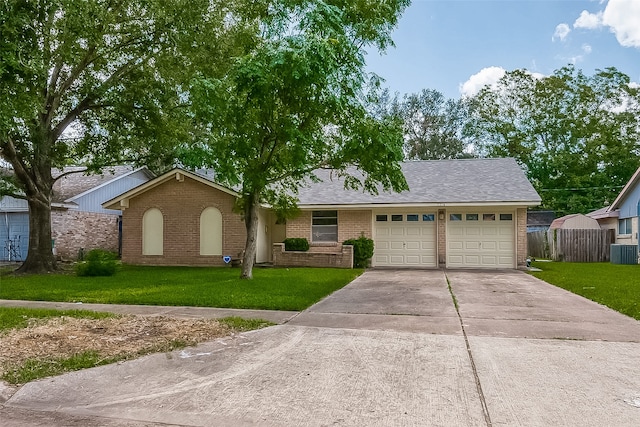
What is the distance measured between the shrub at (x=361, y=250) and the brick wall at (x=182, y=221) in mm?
4225

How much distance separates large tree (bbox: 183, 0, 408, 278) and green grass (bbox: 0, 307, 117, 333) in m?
4.32

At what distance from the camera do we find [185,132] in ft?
53.5

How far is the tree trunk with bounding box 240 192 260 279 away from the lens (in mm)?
12562

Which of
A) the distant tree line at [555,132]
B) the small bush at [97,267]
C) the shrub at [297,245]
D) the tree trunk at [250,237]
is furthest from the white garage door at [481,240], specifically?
the distant tree line at [555,132]

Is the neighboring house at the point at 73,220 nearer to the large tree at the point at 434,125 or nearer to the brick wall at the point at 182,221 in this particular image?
the brick wall at the point at 182,221

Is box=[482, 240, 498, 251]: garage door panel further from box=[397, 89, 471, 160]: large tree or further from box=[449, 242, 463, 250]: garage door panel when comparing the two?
box=[397, 89, 471, 160]: large tree

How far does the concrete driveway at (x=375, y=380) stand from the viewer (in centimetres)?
367

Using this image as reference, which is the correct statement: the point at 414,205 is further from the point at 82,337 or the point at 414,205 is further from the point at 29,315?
the point at 82,337

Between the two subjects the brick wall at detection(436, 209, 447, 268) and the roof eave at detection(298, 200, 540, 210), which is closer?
the roof eave at detection(298, 200, 540, 210)

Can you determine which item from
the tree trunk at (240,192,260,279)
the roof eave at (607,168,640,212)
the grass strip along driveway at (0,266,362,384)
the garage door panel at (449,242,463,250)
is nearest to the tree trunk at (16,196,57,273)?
the grass strip along driveway at (0,266,362,384)

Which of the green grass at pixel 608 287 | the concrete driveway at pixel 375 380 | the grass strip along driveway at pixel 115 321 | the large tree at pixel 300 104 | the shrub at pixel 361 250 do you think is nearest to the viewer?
the concrete driveway at pixel 375 380

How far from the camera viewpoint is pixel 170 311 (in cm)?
791

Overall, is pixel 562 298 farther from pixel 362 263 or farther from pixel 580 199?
pixel 580 199

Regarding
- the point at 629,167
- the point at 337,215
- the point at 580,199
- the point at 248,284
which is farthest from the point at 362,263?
the point at 629,167
